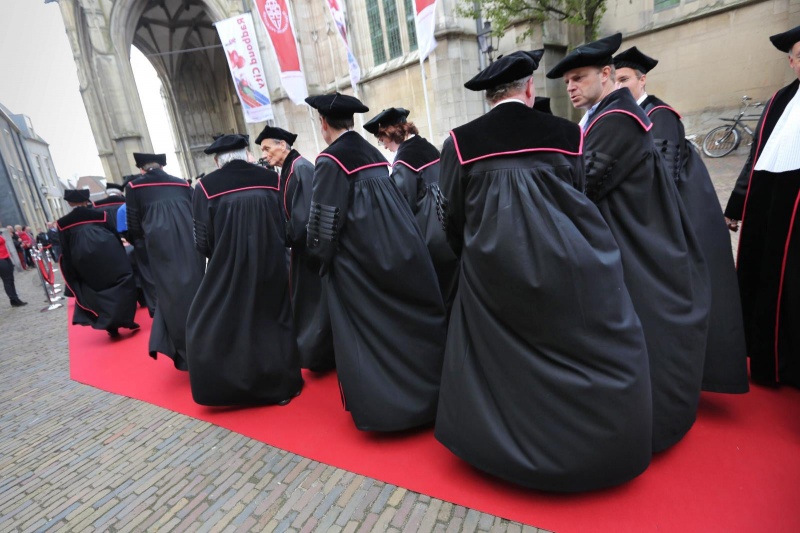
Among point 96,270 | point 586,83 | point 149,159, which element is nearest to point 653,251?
point 586,83

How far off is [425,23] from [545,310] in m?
10.7

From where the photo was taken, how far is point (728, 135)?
9922 millimetres

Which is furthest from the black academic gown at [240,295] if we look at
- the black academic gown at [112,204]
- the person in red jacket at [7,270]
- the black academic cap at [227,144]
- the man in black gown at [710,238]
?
the person in red jacket at [7,270]

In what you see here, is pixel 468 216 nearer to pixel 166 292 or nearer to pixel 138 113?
pixel 166 292

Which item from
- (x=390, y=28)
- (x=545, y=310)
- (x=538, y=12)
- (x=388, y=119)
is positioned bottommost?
(x=545, y=310)

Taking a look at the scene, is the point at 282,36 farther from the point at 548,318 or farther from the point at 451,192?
the point at 548,318

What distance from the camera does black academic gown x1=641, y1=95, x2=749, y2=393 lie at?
2.52 metres

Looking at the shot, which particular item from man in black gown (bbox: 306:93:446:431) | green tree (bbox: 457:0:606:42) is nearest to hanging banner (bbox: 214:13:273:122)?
green tree (bbox: 457:0:606:42)

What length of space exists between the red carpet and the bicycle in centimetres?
948

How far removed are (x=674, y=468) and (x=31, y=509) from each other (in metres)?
3.98

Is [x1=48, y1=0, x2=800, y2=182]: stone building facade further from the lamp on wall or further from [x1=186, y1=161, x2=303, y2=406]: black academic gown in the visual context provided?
[x1=186, y1=161, x2=303, y2=406]: black academic gown

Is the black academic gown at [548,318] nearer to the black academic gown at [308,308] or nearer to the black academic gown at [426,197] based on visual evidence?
the black academic gown at [426,197]

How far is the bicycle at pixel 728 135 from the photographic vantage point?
384 inches

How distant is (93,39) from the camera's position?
19.3m
